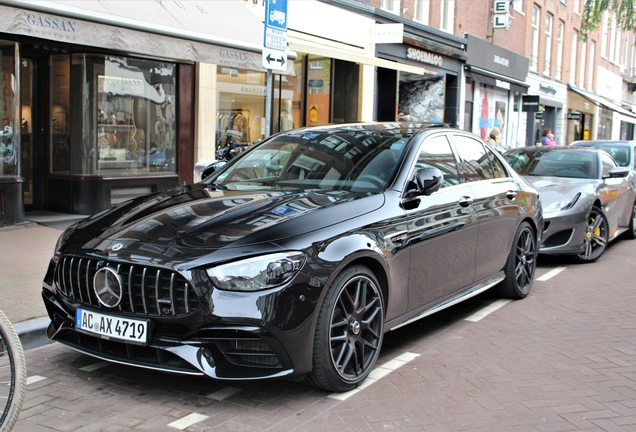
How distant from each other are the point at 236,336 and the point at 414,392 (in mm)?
1207

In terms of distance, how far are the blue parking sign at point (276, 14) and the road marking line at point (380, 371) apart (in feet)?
12.9

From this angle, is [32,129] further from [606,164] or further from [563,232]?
[606,164]

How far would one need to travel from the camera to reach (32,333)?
194 inches

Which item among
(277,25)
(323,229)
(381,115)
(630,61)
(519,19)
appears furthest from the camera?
(630,61)

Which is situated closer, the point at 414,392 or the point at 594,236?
the point at 414,392

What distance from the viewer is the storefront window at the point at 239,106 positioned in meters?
13.3

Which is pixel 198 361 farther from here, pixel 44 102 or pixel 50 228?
pixel 44 102

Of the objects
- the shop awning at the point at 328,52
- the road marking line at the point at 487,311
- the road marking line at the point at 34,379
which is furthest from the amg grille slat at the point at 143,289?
the shop awning at the point at 328,52

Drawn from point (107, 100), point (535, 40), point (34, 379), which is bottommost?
point (34, 379)

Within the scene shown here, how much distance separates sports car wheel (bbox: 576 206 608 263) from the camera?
8.64 metres

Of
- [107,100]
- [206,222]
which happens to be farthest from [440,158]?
[107,100]

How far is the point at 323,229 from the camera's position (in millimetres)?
3877

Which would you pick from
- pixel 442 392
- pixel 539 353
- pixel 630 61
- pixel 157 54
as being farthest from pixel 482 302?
pixel 630 61

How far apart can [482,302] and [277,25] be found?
11.7 feet
